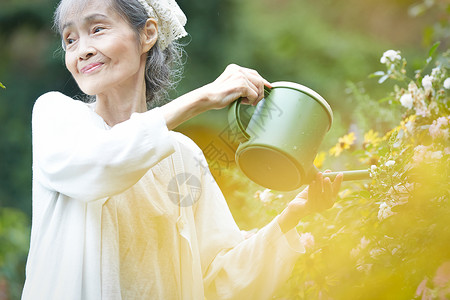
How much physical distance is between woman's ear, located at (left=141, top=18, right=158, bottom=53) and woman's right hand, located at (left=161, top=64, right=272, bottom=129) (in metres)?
0.41

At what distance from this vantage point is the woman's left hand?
4.76ft

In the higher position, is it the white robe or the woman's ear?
the woman's ear

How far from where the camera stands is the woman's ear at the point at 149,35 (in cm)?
168

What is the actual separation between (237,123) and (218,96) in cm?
7

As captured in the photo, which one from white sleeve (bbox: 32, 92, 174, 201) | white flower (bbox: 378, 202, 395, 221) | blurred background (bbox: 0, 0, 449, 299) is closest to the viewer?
white sleeve (bbox: 32, 92, 174, 201)

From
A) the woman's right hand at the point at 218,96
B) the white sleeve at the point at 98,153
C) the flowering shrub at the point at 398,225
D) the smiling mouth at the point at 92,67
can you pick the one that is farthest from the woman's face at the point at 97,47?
the flowering shrub at the point at 398,225

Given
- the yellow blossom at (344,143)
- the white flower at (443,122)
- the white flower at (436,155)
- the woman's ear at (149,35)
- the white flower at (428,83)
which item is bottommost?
the yellow blossom at (344,143)

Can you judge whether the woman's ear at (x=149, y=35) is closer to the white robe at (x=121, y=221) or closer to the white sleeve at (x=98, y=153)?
the white robe at (x=121, y=221)

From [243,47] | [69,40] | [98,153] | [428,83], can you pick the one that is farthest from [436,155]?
[243,47]

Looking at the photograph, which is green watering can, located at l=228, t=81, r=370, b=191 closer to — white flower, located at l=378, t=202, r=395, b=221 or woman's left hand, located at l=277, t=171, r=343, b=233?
A: woman's left hand, located at l=277, t=171, r=343, b=233

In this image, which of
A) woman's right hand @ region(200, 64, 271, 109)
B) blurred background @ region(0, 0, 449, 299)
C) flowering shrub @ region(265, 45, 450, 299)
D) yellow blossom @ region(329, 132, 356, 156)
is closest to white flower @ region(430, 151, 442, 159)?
flowering shrub @ region(265, 45, 450, 299)

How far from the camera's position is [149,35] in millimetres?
1714

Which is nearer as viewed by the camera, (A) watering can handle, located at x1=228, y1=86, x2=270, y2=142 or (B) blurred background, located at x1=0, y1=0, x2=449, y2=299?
(A) watering can handle, located at x1=228, y1=86, x2=270, y2=142

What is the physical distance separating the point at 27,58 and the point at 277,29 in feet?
9.44
